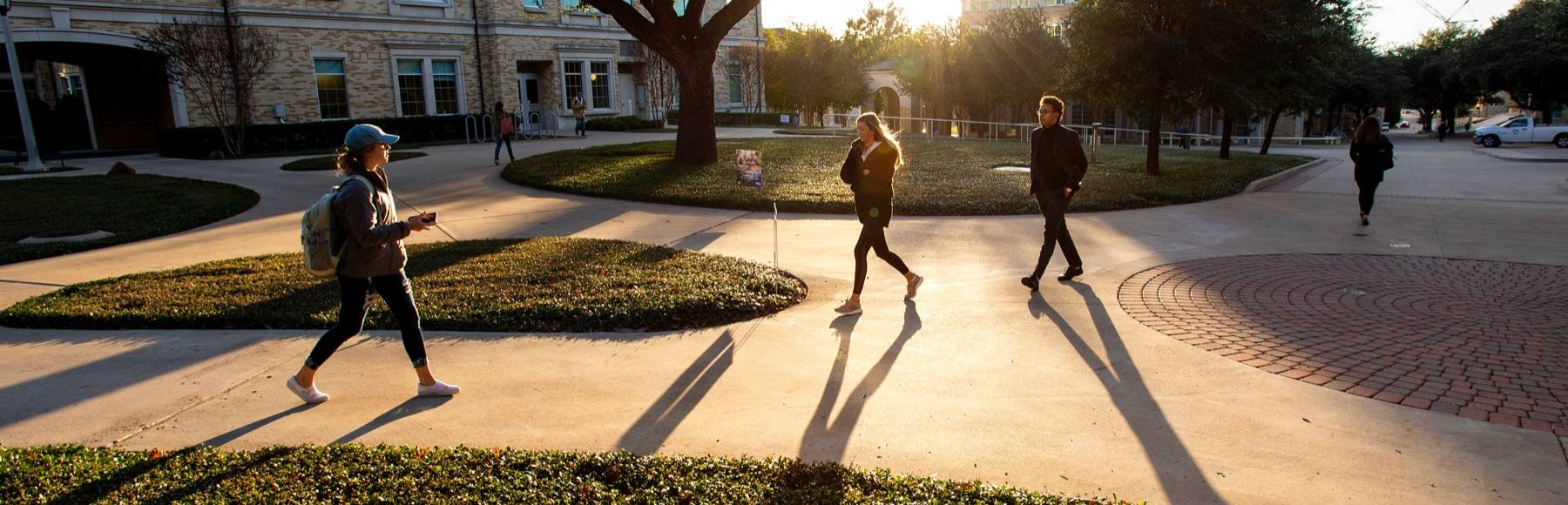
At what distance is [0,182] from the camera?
16.5 metres

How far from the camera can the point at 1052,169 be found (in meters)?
7.52

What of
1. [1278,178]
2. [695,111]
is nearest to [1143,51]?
[1278,178]

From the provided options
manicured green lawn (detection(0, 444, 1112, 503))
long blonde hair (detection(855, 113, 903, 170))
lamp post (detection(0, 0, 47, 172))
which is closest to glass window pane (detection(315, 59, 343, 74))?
lamp post (detection(0, 0, 47, 172))

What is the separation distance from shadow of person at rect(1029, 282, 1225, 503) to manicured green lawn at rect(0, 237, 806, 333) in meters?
2.28

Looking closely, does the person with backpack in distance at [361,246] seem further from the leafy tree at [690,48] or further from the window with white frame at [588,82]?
the window with white frame at [588,82]

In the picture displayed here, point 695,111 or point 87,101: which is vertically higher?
point 87,101

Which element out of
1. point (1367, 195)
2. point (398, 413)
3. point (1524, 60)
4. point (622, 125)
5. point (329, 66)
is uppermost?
point (329, 66)

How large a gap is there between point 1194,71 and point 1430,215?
4965 millimetres

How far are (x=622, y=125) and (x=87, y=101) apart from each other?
53.2ft

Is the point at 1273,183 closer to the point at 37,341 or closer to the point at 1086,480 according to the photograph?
the point at 1086,480

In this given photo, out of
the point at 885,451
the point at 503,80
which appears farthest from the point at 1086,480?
the point at 503,80

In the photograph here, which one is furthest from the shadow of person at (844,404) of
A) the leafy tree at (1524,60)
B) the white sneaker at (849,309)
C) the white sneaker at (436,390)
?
the leafy tree at (1524,60)

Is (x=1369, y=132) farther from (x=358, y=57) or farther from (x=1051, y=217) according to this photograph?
(x=358, y=57)

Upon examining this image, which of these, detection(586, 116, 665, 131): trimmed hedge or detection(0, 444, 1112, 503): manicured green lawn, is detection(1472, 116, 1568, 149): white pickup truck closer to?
detection(586, 116, 665, 131): trimmed hedge
